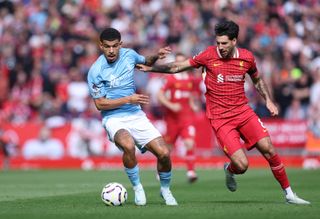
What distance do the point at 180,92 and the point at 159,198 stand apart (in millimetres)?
6345

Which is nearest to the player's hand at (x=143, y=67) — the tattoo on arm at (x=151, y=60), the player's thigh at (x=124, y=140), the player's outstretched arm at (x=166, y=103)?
the tattoo on arm at (x=151, y=60)

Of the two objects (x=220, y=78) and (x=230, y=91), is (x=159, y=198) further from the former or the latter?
(x=220, y=78)

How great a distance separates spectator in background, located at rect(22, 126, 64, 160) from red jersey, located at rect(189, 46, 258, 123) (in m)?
14.9

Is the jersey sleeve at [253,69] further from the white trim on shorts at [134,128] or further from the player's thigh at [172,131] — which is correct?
the player's thigh at [172,131]

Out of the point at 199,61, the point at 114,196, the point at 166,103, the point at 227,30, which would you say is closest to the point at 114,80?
the point at 199,61

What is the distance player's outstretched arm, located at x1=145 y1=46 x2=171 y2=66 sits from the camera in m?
12.5

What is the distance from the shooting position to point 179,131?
20.2 m

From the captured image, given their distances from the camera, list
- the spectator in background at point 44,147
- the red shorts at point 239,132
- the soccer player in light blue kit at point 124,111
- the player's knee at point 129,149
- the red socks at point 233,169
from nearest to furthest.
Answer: the player's knee at point 129,149 → the soccer player in light blue kit at point 124,111 → the red shorts at point 239,132 → the red socks at point 233,169 → the spectator in background at point 44,147

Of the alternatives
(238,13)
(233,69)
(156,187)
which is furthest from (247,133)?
(238,13)

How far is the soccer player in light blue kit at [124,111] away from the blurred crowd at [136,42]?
1264cm

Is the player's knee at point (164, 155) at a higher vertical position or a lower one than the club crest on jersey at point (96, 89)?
lower

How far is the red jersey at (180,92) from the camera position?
2006cm

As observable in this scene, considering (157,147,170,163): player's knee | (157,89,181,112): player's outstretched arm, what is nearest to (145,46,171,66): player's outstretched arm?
(157,147,170,163): player's knee

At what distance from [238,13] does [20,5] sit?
879 cm
